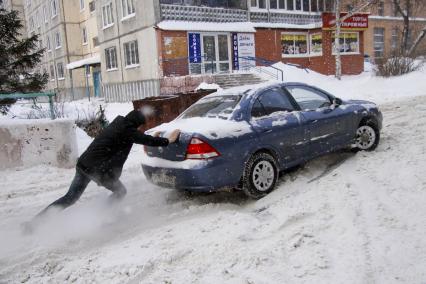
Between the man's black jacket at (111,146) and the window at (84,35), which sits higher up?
the window at (84,35)

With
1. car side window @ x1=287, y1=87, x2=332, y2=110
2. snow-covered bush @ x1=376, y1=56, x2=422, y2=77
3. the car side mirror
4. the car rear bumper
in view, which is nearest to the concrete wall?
the car rear bumper

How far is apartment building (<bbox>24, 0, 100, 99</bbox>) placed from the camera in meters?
35.0

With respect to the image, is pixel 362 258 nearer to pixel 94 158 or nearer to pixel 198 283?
pixel 198 283

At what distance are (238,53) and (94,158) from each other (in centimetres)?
1978

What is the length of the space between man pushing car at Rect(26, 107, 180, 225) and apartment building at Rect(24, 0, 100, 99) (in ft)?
96.2

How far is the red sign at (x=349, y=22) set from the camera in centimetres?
2653

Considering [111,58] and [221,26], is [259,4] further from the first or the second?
[111,58]

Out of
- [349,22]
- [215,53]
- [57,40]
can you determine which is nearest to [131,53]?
[215,53]

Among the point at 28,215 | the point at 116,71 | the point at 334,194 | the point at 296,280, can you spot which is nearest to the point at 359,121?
the point at 334,194

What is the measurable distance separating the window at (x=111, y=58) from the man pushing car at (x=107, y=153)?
21916 millimetres

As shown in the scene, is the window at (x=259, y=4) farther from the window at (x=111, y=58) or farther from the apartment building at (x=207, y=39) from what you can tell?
the window at (x=111, y=58)

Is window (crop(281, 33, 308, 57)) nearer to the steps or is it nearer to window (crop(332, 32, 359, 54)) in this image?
window (crop(332, 32, 359, 54))

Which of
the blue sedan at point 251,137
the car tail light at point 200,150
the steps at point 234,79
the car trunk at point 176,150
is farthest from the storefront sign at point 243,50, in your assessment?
the car tail light at point 200,150

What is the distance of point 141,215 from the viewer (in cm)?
541
